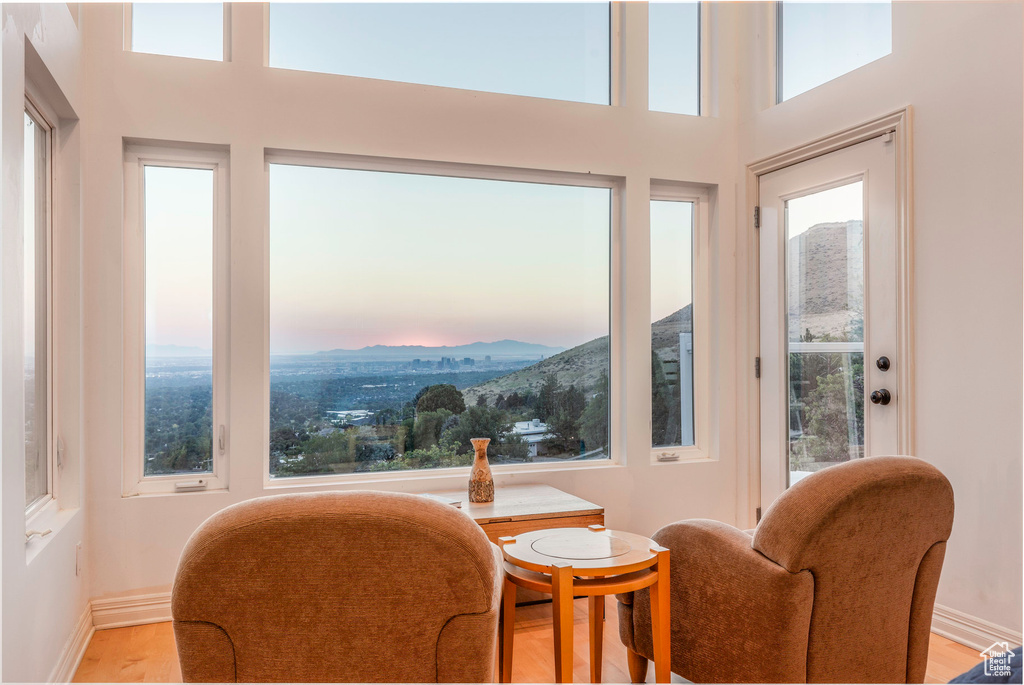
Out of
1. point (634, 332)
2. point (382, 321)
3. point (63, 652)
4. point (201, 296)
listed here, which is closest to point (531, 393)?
point (634, 332)

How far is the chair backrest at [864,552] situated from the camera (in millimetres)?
1620

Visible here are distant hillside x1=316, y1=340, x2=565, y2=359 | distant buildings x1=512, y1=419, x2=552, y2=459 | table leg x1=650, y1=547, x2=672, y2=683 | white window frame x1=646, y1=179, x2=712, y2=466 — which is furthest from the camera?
white window frame x1=646, y1=179, x2=712, y2=466

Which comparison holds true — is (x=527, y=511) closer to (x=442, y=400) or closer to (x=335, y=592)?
(x=442, y=400)

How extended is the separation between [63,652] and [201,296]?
1.45 metres

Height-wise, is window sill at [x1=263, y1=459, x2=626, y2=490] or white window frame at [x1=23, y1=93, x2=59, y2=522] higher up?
white window frame at [x1=23, y1=93, x2=59, y2=522]

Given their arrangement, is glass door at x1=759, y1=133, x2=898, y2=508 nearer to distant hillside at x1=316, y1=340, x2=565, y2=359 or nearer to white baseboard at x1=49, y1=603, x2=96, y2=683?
distant hillside at x1=316, y1=340, x2=565, y2=359

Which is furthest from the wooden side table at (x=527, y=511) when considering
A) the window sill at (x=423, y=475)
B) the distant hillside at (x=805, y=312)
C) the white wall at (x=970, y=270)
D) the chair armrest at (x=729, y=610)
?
the white wall at (x=970, y=270)

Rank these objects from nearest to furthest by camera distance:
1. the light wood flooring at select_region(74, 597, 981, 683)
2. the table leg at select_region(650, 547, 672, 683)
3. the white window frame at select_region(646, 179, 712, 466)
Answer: the table leg at select_region(650, 547, 672, 683), the light wood flooring at select_region(74, 597, 981, 683), the white window frame at select_region(646, 179, 712, 466)

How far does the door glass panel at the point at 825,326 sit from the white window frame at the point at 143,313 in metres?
2.76

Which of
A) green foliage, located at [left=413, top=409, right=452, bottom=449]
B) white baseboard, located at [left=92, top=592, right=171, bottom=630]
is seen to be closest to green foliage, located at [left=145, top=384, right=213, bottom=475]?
white baseboard, located at [left=92, top=592, right=171, bottom=630]

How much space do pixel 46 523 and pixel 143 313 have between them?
0.96m

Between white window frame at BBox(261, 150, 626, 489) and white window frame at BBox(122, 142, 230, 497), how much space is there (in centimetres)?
18

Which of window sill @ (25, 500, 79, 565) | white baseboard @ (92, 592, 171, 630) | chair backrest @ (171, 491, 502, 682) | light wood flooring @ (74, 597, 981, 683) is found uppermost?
chair backrest @ (171, 491, 502, 682)

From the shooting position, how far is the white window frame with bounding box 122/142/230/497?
2789 mm
